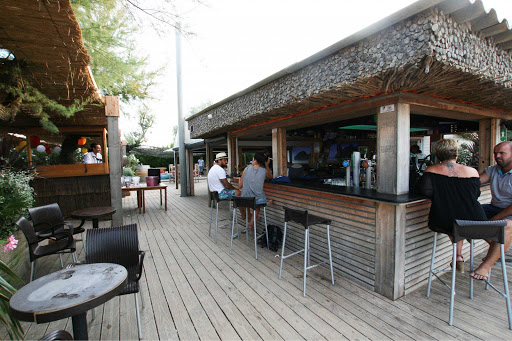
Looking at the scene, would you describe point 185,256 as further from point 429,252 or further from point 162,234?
point 429,252

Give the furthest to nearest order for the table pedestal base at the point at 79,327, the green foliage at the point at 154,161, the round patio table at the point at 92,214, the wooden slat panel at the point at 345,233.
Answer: the green foliage at the point at 154,161, the round patio table at the point at 92,214, the wooden slat panel at the point at 345,233, the table pedestal base at the point at 79,327

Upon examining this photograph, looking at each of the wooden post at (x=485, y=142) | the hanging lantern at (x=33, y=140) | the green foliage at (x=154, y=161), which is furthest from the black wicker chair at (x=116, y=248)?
the green foliage at (x=154, y=161)

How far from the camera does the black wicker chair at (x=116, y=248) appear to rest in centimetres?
221

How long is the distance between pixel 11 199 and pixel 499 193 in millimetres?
5893

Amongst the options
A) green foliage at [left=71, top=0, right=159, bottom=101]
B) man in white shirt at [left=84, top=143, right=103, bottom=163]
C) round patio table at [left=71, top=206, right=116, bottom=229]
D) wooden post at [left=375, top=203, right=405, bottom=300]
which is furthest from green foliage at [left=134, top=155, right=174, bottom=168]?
wooden post at [left=375, top=203, right=405, bottom=300]

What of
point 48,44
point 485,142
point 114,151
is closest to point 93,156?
point 114,151

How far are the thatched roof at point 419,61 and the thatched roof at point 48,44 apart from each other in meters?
2.44

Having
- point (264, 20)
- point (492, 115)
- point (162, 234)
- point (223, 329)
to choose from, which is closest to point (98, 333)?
point (223, 329)

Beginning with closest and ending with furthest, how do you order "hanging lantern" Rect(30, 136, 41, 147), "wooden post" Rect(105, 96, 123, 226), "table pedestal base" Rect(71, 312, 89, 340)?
"table pedestal base" Rect(71, 312, 89, 340), "wooden post" Rect(105, 96, 123, 226), "hanging lantern" Rect(30, 136, 41, 147)

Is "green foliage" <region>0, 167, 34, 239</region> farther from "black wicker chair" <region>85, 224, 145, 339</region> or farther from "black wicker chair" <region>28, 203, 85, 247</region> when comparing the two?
"black wicker chair" <region>85, 224, 145, 339</region>

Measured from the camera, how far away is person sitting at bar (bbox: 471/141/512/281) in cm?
252

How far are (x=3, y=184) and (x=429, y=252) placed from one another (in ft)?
17.3

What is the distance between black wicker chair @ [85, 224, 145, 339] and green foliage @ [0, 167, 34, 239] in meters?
1.29

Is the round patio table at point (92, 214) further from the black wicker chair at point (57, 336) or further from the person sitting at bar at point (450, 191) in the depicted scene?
the person sitting at bar at point (450, 191)
